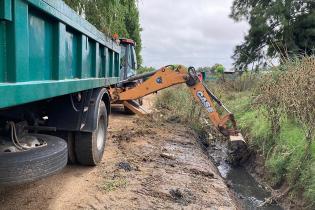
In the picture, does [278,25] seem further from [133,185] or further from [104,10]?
[133,185]

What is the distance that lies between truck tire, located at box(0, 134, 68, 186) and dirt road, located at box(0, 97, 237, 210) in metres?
0.96

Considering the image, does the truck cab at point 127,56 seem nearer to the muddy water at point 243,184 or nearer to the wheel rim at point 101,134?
the muddy water at point 243,184

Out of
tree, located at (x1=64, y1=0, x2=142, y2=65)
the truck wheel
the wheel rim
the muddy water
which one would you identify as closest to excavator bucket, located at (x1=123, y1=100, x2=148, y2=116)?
the muddy water

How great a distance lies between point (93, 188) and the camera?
528 cm

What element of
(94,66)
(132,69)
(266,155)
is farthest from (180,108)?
(94,66)

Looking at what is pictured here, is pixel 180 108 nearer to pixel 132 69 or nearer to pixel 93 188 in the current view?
pixel 132 69

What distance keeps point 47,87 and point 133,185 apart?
2.50 meters

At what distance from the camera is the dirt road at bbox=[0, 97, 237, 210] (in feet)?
15.7

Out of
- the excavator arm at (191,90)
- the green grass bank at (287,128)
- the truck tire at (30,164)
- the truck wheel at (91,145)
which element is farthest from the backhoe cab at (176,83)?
the truck tire at (30,164)

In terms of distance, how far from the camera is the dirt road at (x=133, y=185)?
15.7ft

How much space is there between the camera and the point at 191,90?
383 inches

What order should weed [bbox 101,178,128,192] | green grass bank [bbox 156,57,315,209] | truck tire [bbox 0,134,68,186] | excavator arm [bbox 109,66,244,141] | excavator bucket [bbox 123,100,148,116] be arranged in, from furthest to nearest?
excavator bucket [bbox 123,100,148,116], excavator arm [bbox 109,66,244,141], green grass bank [bbox 156,57,315,209], weed [bbox 101,178,128,192], truck tire [bbox 0,134,68,186]

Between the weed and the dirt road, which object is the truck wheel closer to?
the dirt road

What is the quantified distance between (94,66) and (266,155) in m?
4.43
